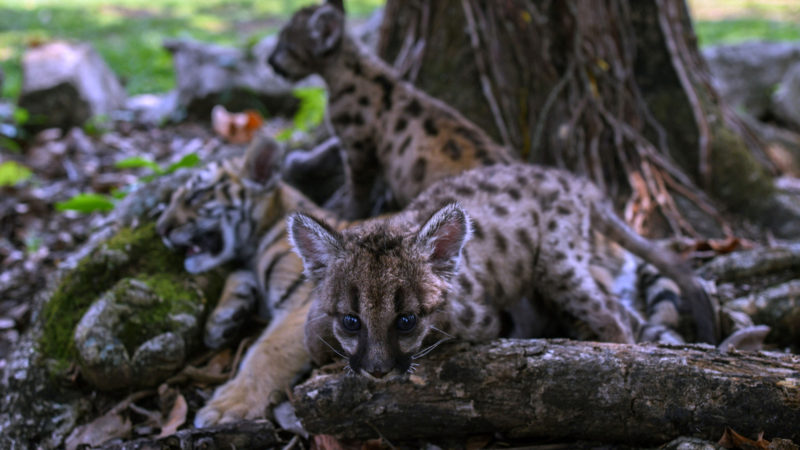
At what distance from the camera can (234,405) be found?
4.53 metres

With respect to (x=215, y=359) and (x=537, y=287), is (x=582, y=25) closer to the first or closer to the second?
(x=537, y=287)

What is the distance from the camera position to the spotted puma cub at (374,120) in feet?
20.1

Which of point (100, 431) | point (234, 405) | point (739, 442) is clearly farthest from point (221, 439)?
point (739, 442)

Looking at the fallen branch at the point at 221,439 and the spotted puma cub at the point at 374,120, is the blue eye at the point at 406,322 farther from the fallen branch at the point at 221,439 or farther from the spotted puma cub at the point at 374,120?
the spotted puma cub at the point at 374,120

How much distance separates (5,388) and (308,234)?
2770 millimetres

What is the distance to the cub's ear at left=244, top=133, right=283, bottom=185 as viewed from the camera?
18.9 feet

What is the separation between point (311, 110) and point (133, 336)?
560cm

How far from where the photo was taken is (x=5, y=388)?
472 cm

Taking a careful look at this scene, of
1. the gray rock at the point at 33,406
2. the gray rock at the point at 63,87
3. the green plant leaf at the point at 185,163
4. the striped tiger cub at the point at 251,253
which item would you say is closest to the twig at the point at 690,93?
the striped tiger cub at the point at 251,253

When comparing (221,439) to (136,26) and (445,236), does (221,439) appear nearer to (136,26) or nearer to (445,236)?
(445,236)

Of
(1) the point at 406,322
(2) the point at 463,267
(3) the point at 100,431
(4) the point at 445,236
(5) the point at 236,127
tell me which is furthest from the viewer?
(5) the point at 236,127

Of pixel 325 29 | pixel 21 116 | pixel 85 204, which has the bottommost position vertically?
pixel 85 204

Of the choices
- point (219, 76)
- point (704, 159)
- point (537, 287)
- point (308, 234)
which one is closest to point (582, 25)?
point (704, 159)

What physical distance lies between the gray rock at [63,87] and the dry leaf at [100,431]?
8047mm
